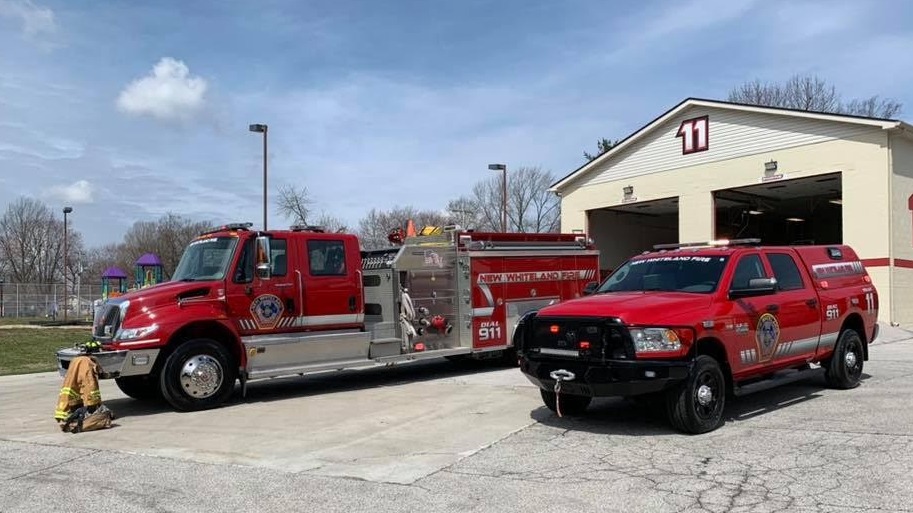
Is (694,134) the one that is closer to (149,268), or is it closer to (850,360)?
(850,360)

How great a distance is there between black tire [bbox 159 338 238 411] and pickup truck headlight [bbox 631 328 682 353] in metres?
5.52

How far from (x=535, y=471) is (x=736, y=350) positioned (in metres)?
2.72

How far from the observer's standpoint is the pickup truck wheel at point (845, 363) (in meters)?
9.23

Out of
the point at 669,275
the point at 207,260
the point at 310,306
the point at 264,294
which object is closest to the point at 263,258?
the point at 264,294

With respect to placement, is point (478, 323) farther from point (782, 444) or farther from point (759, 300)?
point (782, 444)

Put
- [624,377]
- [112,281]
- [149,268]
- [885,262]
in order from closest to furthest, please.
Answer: [624,377] → [885,262] → [149,268] → [112,281]

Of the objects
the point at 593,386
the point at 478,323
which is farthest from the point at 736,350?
the point at 478,323

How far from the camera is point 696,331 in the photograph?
6.89 m

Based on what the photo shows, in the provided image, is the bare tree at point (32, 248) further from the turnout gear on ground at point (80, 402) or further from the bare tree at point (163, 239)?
the turnout gear on ground at point (80, 402)

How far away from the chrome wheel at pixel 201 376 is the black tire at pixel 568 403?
14.0 feet

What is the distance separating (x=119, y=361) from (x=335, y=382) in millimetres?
3947

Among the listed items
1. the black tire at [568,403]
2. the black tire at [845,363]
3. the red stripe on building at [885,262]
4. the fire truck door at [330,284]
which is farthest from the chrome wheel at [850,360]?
the red stripe on building at [885,262]

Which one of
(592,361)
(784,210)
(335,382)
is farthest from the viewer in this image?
(784,210)

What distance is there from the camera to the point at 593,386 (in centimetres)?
692
